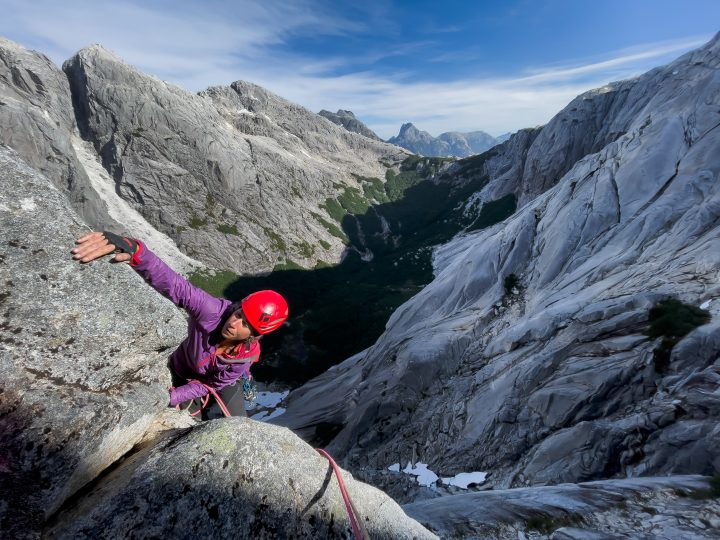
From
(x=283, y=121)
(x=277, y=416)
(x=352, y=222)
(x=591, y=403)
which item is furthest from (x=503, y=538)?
(x=283, y=121)

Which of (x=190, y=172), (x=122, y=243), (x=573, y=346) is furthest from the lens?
(x=190, y=172)

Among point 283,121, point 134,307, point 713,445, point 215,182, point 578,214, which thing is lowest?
point 713,445

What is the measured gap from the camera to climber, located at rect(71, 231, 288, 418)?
6820 mm

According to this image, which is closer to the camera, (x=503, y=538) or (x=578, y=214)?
(x=503, y=538)

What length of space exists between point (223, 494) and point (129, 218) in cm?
12410

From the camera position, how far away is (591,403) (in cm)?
2106

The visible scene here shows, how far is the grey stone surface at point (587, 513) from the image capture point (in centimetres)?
941

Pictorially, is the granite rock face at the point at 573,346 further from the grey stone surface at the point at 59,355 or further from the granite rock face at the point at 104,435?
the grey stone surface at the point at 59,355

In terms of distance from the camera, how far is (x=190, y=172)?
12375cm

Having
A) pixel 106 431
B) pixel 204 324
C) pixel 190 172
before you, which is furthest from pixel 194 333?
pixel 190 172

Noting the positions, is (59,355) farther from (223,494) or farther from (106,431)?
(223,494)

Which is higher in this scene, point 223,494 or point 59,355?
point 59,355

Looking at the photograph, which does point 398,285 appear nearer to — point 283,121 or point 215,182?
point 215,182

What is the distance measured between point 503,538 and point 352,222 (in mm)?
157249
